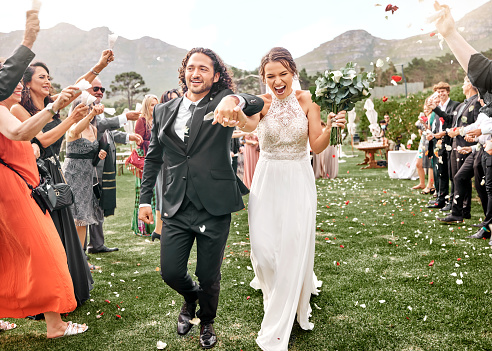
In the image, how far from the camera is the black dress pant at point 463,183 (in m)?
7.17

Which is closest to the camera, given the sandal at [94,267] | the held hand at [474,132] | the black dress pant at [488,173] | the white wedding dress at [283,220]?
the white wedding dress at [283,220]

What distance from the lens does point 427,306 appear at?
12.9 ft

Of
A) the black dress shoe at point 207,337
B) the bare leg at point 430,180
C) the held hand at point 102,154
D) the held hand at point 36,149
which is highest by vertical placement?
the held hand at point 36,149

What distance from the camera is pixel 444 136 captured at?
28.7ft

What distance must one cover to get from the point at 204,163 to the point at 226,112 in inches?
23.1

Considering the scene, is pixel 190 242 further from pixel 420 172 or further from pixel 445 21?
pixel 420 172

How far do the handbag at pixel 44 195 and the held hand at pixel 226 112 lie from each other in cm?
175

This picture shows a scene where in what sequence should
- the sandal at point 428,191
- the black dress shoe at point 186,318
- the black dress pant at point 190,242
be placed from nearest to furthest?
the black dress pant at point 190,242 < the black dress shoe at point 186,318 < the sandal at point 428,191

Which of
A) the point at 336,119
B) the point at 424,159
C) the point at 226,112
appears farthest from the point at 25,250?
the point at 424,159

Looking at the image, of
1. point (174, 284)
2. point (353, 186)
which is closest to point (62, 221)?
point (174, 284)

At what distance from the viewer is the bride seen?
3293 millimetres

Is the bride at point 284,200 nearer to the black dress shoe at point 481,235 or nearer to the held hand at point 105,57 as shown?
the held hand at point 105,57

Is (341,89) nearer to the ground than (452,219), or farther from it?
farther from it

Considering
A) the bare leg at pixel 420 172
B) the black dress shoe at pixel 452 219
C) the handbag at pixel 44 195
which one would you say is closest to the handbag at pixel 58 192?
the handbag at pixel 44 195
